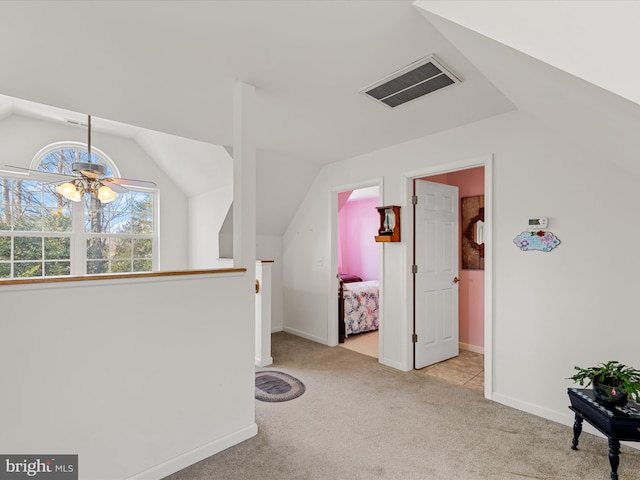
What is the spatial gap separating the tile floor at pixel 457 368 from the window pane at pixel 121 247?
13.3 feet

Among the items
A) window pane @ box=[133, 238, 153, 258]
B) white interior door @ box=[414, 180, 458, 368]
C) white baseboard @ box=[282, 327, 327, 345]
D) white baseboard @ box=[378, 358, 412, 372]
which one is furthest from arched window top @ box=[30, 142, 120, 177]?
white baseboard @ box=[378, 358, 412, 372]

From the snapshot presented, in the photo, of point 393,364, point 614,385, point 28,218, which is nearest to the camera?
point 614,385

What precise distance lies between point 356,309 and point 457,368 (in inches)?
64.2

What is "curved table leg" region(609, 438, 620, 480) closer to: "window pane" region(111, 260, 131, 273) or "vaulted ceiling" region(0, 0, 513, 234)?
"vaulted ceiling" region(0, 0, 513, 234)

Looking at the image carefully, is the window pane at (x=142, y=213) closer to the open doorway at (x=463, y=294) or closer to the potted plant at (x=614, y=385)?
the open doorway at (x=463, y=294)

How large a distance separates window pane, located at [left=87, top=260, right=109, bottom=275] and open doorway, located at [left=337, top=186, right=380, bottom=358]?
12.9 feet

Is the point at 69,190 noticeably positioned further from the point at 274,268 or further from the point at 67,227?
the point at 274,268

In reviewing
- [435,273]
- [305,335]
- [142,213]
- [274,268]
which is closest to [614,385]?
[435,273]

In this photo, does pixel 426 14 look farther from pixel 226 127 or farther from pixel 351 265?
pixel 351 265

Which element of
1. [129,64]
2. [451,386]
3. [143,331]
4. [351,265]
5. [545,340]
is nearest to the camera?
[143,331]

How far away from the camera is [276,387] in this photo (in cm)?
310

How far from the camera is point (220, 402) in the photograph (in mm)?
2172

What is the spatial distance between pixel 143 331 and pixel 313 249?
296 centimetres

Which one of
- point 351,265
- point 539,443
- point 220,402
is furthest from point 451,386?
point 351,265
